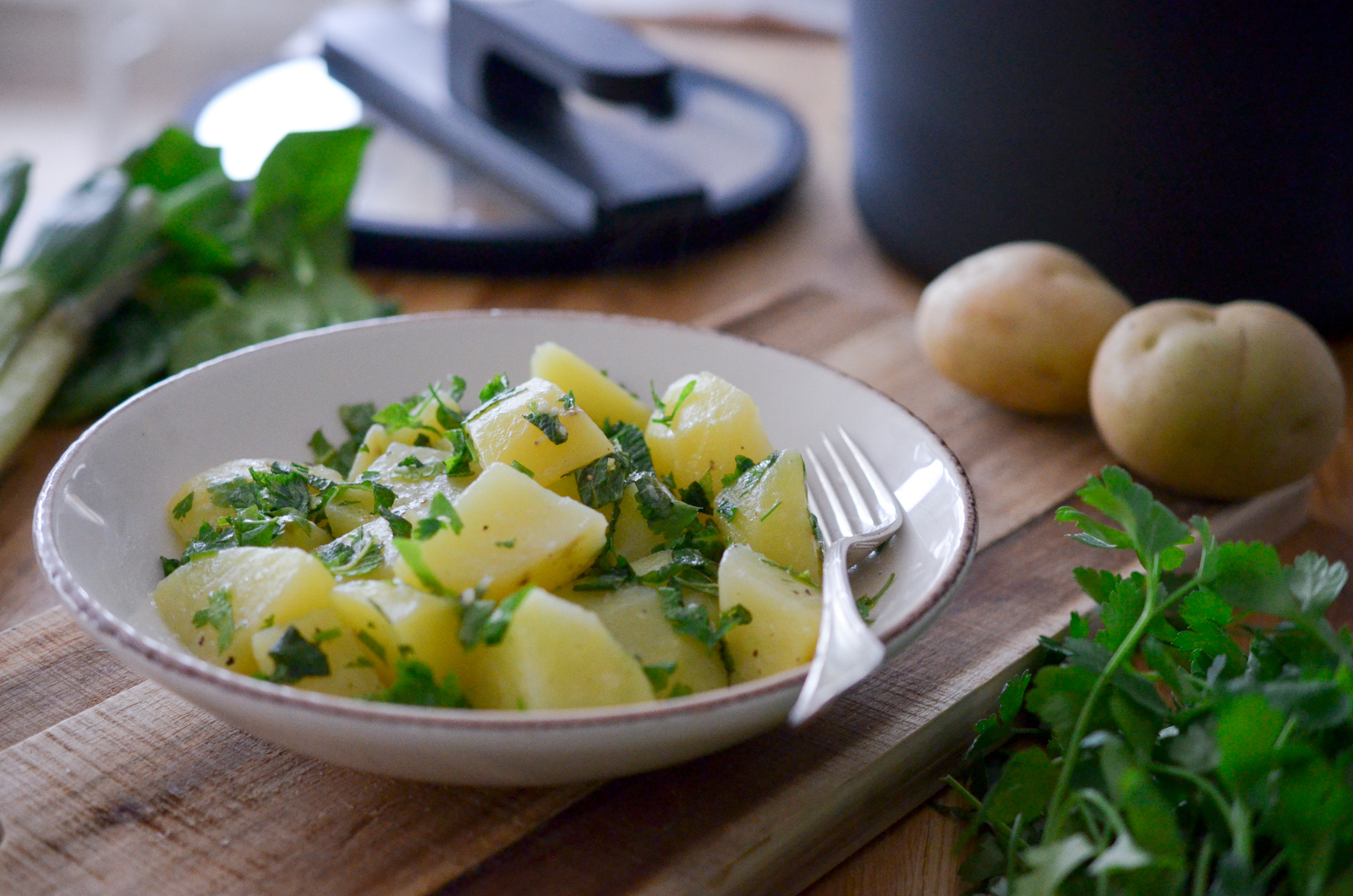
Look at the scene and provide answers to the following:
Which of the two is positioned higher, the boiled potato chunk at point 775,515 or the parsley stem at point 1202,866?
the boiled potato chunk at point 775,515

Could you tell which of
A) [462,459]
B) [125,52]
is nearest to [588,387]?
[462,459]

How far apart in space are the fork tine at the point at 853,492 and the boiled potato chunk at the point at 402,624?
1.43 ft

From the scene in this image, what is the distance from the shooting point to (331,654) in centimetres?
90

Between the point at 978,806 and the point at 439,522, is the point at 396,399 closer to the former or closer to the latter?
the point at 439,522

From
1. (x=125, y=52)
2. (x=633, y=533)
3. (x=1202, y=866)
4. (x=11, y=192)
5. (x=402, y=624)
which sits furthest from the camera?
(x=125, y=52)

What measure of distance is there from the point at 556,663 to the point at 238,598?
277 mm

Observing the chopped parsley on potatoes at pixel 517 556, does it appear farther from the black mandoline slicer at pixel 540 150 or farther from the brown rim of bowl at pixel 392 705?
the black mandoline slicer at pixel 540 150

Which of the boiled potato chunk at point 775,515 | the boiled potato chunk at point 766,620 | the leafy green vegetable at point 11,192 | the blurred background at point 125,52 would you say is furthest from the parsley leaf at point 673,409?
the blurred background at point 125,52

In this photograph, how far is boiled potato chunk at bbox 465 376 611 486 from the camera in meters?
1.05

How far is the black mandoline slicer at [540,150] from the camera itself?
197 cm

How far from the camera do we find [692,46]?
127 inches

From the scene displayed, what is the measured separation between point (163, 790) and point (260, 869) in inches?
5.1

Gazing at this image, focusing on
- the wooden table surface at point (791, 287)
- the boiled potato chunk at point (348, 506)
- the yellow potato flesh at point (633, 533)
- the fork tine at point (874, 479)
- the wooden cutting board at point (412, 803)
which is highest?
the boiled potato chunk at point (348, 506)

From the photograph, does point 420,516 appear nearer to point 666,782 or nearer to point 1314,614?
point 666,782
